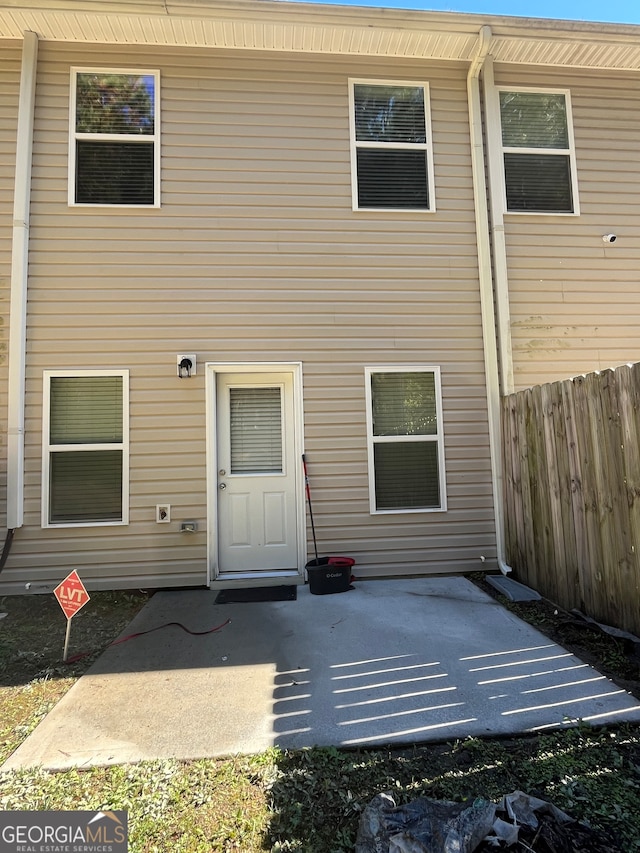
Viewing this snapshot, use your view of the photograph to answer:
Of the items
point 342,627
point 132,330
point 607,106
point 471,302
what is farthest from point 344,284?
point 607,106

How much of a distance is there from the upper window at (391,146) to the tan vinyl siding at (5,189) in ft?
10.8

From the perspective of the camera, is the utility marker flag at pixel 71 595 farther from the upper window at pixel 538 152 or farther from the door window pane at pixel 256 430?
the upper window at pixel 538 152

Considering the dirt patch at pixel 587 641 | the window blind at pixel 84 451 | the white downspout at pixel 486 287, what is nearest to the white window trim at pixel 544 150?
the white downspout at pixel 486 287

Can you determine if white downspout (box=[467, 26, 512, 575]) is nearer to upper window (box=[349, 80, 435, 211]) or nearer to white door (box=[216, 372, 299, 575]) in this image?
upper window (box=[349, 80, 435, 211])

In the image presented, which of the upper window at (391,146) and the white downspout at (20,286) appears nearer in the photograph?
the white downspout at (20,286)

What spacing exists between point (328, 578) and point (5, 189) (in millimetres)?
4753

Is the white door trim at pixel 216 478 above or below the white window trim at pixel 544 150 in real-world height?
below

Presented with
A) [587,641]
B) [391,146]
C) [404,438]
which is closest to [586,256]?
[391,146]

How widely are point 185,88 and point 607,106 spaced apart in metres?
4.53

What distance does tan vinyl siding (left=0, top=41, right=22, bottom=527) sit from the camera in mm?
4156

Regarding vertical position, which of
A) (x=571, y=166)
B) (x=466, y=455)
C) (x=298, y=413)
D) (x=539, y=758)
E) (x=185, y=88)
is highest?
(x=185, y=88)

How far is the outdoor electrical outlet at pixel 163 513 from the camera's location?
4.21 meters

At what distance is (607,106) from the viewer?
493 cm

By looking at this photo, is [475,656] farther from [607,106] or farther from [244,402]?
[607,106]
